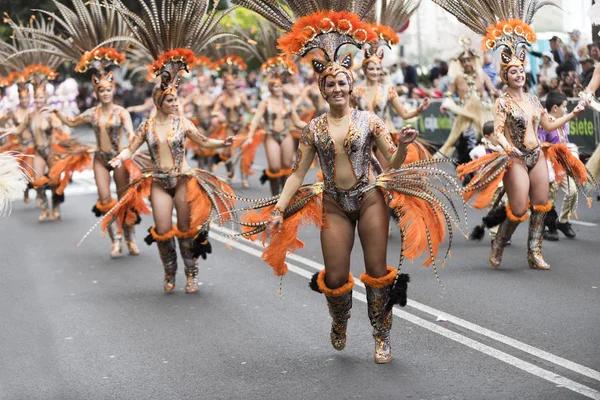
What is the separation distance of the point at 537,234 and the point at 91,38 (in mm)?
5765

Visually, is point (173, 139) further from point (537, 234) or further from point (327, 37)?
point (537, 234)

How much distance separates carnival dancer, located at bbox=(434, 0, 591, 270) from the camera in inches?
387

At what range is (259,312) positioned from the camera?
8812mm

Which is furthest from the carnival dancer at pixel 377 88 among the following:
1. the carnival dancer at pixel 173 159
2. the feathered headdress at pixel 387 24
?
the carnival dancer at pixel 173 159

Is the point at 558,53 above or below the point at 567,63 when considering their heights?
above

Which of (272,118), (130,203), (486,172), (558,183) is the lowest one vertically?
(558,183)

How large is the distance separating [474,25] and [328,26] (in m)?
3.85

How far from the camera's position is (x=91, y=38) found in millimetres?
12391

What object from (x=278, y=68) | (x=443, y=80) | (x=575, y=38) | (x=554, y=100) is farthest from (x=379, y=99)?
(x=443, y=80)

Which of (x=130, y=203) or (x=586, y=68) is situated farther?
(x=586, y=68)

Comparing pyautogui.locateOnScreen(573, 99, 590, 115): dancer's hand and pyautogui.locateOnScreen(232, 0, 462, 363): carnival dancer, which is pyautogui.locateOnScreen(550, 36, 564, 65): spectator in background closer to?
pyautogui.locateOnScreen(573, 99, 590, 115): dancer's hand

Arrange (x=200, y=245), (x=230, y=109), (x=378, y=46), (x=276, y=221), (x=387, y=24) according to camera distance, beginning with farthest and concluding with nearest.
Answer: (x=230, y=109) → (x=387, y=24) → (x=378, y=46) → (x=200, y=245) → (x=276, y=221)

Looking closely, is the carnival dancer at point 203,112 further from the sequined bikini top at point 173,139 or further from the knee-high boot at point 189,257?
the knee-high boot at point 189,257

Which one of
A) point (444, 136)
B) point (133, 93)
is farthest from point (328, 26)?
point (133, 93)
